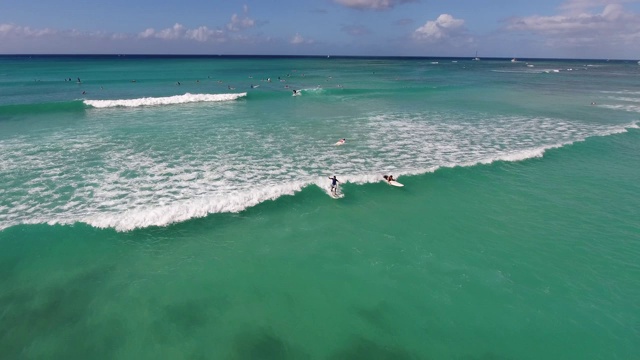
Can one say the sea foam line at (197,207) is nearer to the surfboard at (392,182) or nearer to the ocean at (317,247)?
the ocean at (317,247)

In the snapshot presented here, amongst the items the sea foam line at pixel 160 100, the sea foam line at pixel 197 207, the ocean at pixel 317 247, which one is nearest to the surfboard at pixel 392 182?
the ocean at pixel 317 247

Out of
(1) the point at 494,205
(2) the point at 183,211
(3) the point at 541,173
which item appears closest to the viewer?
(2) the point at 183,211

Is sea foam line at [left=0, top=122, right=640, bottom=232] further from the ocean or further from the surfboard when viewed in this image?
the surfboard

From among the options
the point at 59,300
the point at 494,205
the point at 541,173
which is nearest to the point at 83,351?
the point at 59,300

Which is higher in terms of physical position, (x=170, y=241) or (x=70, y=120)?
(x=70, y=120)

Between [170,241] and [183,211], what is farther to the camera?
[183,211]

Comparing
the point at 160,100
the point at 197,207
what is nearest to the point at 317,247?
the point at 197,207

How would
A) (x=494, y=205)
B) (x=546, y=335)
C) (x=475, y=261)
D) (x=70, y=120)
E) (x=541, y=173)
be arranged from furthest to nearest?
(x=70, y=120) < (x=541, y=173) < (x=494, y=205) < (x=475, y=261) < (x=546, y=335)

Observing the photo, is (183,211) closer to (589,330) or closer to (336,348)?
(336,348)
